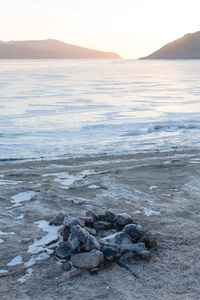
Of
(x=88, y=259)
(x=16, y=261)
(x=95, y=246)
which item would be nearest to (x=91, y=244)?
(x=95, y=246)

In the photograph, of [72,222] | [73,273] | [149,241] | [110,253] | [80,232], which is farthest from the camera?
[72,222]

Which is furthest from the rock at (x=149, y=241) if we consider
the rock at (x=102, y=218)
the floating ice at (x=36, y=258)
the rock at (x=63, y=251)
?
the floating ice at (x=36, y=258)

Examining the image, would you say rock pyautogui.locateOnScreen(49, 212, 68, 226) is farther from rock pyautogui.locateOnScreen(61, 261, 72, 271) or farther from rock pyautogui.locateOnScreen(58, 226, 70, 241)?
rock pyautogui.locateOnScreen(61, 261, 72, 271)

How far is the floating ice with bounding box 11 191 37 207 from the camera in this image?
193 inches

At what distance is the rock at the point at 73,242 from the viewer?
3443mm

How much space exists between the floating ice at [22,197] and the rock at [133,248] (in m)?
1.87

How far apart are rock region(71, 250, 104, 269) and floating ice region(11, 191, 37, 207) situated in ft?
5.71

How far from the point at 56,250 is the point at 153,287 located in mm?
1021

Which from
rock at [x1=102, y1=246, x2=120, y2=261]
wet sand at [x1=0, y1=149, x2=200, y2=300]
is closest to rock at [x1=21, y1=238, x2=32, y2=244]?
wet sand at [x1=0, y1=149, x2=200, y2=300]

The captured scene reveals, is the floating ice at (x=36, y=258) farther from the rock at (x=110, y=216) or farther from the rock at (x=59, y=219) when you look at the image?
the rock at (x=110, y=216)

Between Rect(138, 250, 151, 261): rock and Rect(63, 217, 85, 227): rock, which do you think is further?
Rect(63, 217, 85, 227): rock

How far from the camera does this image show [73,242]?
3.46 m

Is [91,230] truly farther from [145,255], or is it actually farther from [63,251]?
[145,255]

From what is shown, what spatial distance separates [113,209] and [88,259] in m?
1.41
